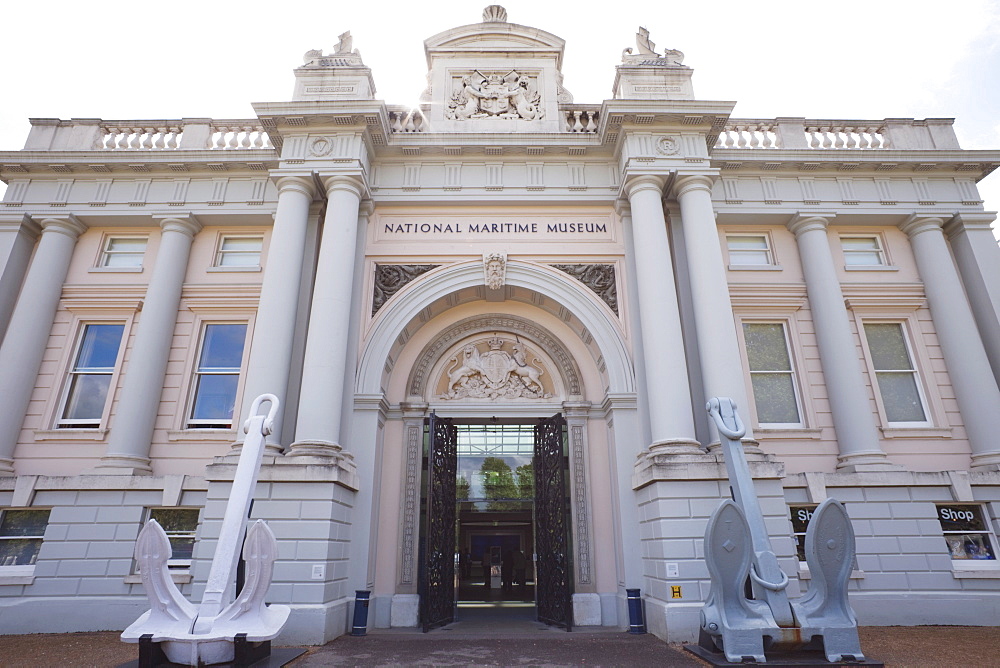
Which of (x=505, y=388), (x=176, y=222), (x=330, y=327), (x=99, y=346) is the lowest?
(x=505, y=388)

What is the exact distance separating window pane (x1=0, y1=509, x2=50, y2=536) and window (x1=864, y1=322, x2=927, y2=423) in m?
15.7

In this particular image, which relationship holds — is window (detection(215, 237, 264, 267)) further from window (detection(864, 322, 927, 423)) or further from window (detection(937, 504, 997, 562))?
window (detection(937, 504, 997, 562))

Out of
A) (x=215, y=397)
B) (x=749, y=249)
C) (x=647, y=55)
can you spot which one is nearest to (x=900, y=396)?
(x=749, y=249)

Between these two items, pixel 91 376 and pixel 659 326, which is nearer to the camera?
pixel 659 326

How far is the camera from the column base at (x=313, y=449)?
8.90 m

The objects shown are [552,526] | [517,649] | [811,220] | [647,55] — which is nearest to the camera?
[517,649]

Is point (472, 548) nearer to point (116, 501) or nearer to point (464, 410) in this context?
point (464, 410)

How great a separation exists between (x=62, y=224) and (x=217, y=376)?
188 inches

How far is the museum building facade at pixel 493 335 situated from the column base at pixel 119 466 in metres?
0.06

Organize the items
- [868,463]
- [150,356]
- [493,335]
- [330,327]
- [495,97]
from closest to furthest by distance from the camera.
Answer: [330,327], [868,463], [150,356], [493,335], [495,97]

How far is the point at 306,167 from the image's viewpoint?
35.8 feet

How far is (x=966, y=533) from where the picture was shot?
10008 mm

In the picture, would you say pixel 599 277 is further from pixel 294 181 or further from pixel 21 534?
pixel 21 534

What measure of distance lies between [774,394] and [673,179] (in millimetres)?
4645
